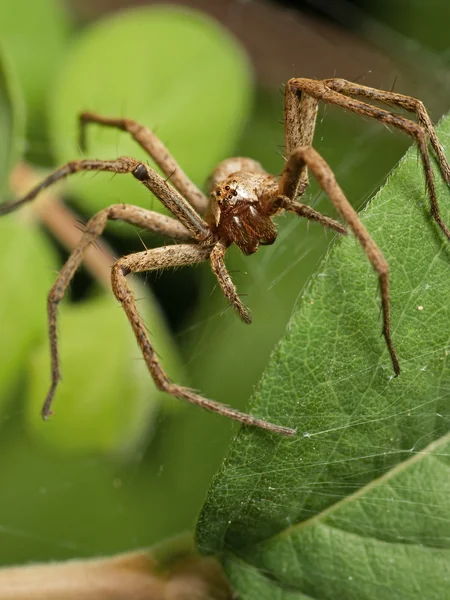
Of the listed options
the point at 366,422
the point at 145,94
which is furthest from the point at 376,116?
the point at 145,94

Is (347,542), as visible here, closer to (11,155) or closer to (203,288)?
(203,288)

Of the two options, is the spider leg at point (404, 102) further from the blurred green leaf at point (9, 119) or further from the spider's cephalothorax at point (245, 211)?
the blurred green leaf at point (9, 119)

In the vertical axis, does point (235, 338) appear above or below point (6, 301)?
above

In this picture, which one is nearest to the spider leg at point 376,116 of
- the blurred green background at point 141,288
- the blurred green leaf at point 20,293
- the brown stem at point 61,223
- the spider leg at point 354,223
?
the spider leg at point 354,223

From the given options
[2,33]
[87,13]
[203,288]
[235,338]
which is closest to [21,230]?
[203,288]

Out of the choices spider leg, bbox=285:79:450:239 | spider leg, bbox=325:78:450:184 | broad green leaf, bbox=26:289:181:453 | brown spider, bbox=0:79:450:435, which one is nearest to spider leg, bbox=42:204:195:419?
brown spider, bbox=0:79:450:435

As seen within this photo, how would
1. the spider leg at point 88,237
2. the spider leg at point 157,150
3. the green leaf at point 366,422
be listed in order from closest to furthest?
the green leaf at point 366,422
the spider leg at point 88,237
the spider leg at point 157,150
